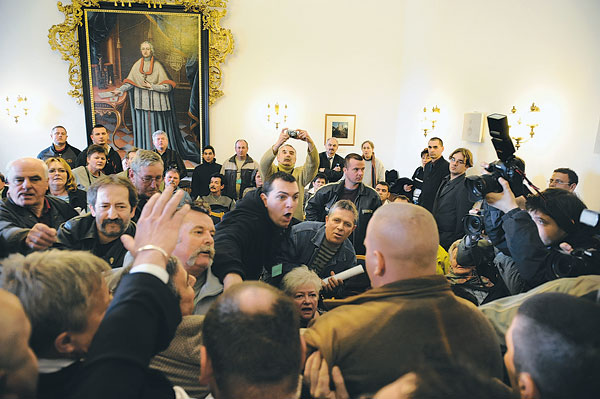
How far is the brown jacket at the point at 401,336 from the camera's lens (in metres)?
1.27

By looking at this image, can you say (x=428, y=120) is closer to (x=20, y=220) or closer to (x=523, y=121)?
(x=523, y=121)

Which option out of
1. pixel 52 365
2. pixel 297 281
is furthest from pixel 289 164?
pixel 52 365

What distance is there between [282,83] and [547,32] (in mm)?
5350

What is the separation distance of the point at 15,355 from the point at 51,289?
0.70 feet

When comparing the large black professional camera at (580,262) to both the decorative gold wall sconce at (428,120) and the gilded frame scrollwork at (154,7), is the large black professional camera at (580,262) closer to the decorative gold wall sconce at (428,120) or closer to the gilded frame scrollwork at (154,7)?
the decorative gold wall sconce at (428,120)

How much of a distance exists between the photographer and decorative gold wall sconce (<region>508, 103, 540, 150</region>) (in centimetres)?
354

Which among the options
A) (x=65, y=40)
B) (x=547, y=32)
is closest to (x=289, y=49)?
(x=65, y=40)

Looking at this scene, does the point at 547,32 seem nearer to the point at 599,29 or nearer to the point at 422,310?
the point at 599,29

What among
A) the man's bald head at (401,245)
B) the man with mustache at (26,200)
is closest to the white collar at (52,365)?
the man's bald head at (401,245)

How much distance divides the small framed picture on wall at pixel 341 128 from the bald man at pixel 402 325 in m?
8.07

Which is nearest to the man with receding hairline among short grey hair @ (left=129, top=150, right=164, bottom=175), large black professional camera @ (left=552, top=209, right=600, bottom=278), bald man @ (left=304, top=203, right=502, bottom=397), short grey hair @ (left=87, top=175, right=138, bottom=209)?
short grey hair @ (left=129, top=150, right=164, bottom=175)

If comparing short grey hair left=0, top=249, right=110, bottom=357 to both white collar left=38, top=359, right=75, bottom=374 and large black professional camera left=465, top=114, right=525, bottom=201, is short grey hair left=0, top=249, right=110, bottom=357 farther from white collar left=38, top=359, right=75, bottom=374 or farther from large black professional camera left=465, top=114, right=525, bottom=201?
large black professional camera left=465, top=114, right=525, bottom=201

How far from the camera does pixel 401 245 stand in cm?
147

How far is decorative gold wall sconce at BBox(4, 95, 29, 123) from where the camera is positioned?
26.2 feet
